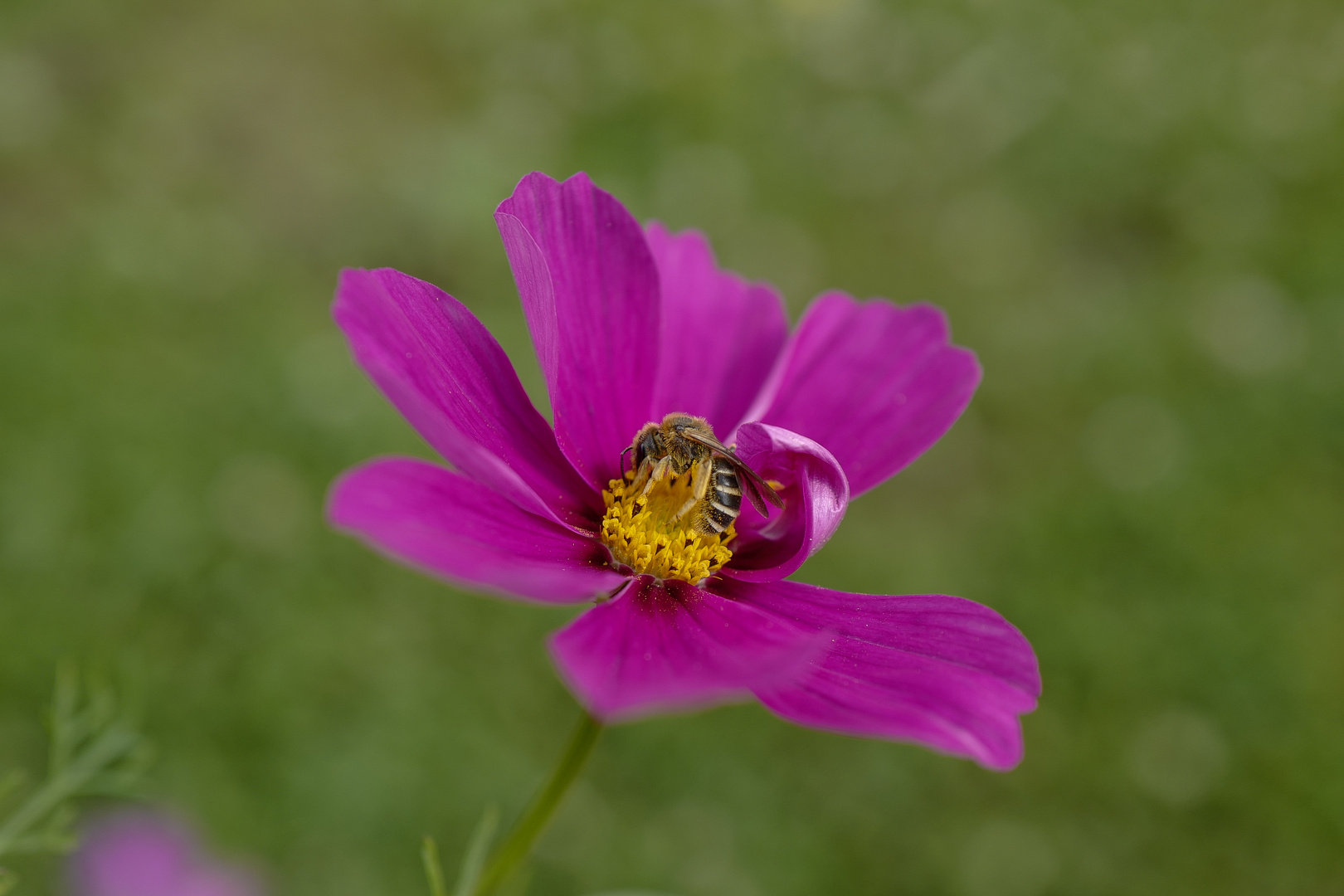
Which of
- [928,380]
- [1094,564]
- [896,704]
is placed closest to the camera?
[896,704]

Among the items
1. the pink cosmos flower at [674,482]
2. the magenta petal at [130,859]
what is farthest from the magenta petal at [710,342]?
the magenta petal at [130,859]

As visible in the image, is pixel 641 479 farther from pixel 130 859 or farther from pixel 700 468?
pixel 130 859

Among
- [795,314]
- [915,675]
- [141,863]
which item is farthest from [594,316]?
[795,314]

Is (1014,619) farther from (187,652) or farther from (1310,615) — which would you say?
(187,652)

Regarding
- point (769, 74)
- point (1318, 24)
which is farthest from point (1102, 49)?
point (769, 74)

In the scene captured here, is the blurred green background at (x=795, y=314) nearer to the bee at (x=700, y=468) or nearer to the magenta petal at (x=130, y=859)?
the magenta petal at (x=130, y=859)
